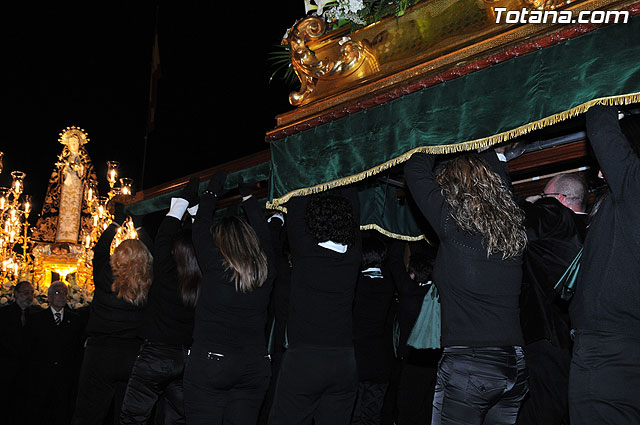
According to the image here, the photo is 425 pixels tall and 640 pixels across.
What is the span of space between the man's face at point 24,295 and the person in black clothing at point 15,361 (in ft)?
0.28

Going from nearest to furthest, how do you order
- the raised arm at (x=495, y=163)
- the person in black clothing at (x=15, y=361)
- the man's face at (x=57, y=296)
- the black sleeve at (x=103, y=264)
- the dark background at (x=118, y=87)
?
1. the raised arm at (x=495, y=163)
2. the black sleeve at (x=103, y=264)
3. the person in black clothing at (x=15, y=361)
4. the man's face at (x=57, y=296)
5. the dark background at (x=118, y=87)

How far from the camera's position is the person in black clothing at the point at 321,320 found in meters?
3.66

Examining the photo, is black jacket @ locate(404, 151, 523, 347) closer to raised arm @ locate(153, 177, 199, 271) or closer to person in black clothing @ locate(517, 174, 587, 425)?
person in black clothing @ locate(517, 174, 587, 425)

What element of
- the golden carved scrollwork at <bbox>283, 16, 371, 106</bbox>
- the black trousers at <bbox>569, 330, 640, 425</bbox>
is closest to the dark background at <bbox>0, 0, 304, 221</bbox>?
the golden carved scrollwork at <bbox>283, 16, 371, 106</bbox>

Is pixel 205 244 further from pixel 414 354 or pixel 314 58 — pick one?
pixel 414 354

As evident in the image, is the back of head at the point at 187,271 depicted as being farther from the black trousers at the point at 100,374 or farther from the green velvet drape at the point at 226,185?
the black trousers at the point at 100,374

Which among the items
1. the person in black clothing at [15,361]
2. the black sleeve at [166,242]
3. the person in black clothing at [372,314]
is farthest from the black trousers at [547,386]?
the person in black clothing at [15,361]

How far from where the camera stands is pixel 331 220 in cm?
388

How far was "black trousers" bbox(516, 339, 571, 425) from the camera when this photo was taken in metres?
3.67

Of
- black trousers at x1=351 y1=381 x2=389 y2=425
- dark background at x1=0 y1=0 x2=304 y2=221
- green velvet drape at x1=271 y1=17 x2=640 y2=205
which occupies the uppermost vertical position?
dark background at x1=0 y1=0 x2=304 y2=221

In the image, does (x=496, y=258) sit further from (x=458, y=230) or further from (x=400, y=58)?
(x=400, y=58)

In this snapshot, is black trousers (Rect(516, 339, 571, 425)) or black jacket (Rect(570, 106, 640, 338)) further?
black trousers (Rect(516, 339, 571, 425))

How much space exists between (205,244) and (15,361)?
16.3 feet

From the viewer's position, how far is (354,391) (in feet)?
12.6
